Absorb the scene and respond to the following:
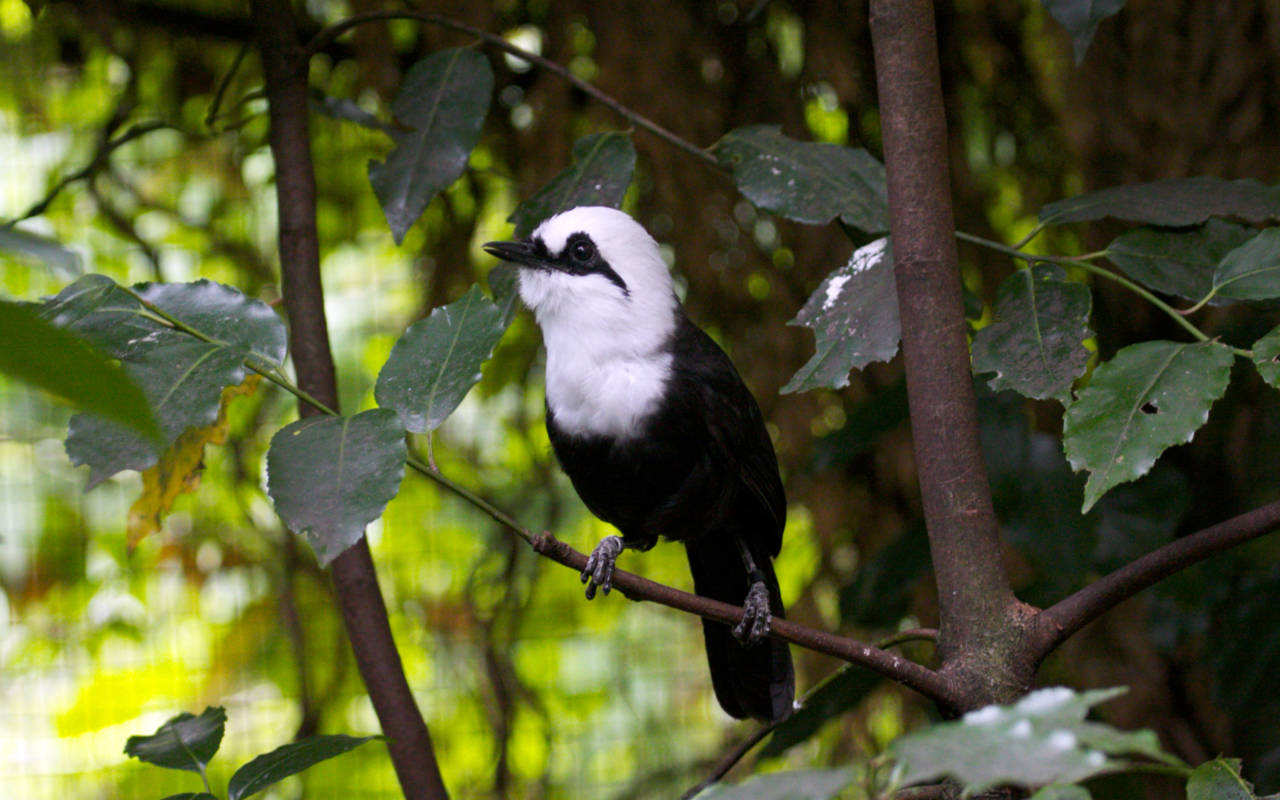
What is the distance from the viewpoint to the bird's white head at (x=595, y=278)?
135cm

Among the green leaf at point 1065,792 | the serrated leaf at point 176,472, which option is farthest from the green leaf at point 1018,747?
the serrated leaf at point 176,472

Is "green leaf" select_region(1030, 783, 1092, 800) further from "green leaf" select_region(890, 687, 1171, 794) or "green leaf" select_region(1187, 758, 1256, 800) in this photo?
"green leaf" select_region(1187, 758, 1256, 800)

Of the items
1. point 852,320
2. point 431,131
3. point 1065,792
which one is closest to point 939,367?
point 852,320

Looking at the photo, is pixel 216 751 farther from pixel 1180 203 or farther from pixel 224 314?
pixel 1180 203

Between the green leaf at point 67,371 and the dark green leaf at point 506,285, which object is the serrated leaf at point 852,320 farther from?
the green leaf at point 67,371

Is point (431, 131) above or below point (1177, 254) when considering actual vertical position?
above

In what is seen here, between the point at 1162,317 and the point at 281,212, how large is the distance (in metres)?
1.44

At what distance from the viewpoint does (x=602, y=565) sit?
1203 millimetres

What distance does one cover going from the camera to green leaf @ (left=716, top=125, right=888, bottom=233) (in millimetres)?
1138

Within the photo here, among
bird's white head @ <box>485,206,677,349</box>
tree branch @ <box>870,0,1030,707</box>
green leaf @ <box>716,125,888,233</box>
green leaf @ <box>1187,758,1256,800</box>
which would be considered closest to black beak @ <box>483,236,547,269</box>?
bird's white head @ <box>485,206,677,349</box>

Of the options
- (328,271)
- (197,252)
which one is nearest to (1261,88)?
(328,271)

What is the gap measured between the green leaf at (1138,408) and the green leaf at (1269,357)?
2 cm

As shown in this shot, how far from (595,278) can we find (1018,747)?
39.8 inches

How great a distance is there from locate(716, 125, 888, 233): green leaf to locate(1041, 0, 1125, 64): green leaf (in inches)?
9.5
